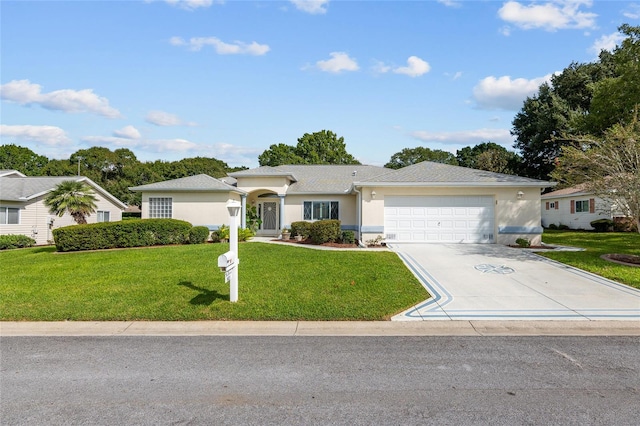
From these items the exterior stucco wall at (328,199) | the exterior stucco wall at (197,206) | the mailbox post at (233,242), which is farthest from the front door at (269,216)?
the mailbox post at (233,242)

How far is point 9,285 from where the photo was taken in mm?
8773

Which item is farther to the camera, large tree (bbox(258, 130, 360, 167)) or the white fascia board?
large tree (bbox(258, 130, 360, 167))

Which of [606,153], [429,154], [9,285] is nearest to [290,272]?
[9,285]

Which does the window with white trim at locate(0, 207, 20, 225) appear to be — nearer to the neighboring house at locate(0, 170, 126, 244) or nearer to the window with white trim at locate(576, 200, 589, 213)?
the neighboring house at locate(0, 170, 126, 244)

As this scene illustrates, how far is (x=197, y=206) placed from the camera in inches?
805

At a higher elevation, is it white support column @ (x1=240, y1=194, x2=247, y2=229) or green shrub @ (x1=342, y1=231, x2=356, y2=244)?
white support column @ (x1=240, y1=194, x2=247, y2=229)

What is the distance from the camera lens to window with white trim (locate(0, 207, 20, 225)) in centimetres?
2189

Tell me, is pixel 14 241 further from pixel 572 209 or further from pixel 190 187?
pixel 572 209

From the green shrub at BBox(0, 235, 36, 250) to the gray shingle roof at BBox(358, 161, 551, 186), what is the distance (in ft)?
62.7

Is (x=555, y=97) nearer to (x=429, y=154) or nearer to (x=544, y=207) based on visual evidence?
(x=544, y=207)

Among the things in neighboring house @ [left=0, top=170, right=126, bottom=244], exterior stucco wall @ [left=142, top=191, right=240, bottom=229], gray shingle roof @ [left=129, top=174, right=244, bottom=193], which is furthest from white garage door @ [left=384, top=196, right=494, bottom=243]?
neighboring house @ [left=0, top=170, right=126, bottom=244]

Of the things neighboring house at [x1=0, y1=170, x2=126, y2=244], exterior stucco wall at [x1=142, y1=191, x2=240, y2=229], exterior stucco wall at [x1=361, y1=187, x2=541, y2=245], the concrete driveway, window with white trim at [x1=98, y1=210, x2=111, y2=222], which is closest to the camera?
the concrete driveway

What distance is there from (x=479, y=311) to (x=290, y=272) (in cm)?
469

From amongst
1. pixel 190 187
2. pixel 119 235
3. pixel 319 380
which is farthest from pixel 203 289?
pixel 190 187
